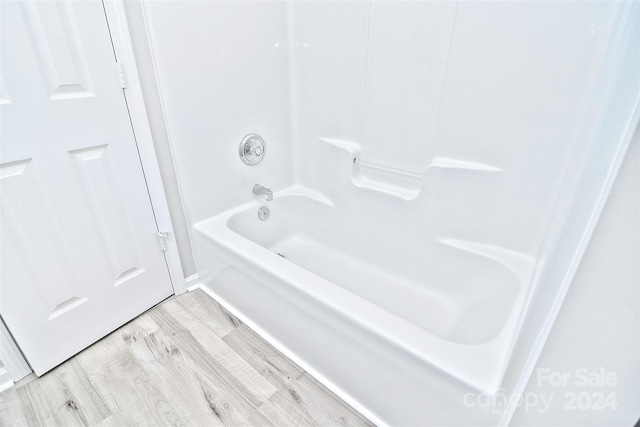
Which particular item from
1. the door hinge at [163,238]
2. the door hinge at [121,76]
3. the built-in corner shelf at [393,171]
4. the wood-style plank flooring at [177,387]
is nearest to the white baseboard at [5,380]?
the wood-style plank flooring at [177,387]

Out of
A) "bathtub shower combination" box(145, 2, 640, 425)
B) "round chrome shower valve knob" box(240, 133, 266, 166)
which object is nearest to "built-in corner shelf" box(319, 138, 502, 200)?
"bathtub shower combination" box(145, 2, 640, 425)

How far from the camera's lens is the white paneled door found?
3.27 ft

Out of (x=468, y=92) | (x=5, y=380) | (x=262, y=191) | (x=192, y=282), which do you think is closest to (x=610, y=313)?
(x=468, y=92)

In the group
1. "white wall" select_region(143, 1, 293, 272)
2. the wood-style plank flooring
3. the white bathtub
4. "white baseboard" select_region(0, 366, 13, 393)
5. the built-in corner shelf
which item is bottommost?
the wood-style plank flooring

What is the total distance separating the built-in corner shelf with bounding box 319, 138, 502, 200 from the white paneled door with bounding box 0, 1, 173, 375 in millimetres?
1073

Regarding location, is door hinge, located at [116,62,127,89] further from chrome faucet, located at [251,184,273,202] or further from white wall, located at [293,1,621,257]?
white wall, located at [293,1,621,257]

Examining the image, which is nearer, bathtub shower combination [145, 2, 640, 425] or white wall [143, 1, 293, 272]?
bathtub shower combination [145, 2, 640, 425]

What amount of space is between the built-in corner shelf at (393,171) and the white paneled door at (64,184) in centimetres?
107

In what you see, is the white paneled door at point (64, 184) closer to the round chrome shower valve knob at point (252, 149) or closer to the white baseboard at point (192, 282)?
the white baseboard at point (192, 282)

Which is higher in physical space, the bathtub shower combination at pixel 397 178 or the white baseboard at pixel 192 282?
the bathtub shower combination at pixel 397 178

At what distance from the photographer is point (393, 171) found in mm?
1547

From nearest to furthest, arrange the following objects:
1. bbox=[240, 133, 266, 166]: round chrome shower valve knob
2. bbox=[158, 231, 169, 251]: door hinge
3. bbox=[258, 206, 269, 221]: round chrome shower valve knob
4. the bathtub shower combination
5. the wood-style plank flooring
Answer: the bathtub shower combination → the wood-style plank flooring → bbox=[158, 231, 169, 251]: door hinge → bbox=[240, 133, 266, 166]: round chrome shower valve knob → bbox=[258, 206, 269, 221]: round chrome shower valve knob

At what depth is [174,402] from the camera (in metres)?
1.16

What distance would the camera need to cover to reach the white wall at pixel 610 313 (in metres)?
0.43
